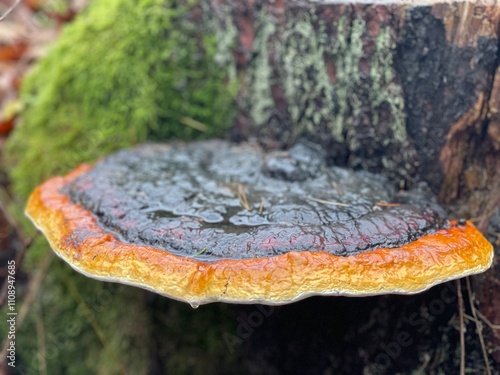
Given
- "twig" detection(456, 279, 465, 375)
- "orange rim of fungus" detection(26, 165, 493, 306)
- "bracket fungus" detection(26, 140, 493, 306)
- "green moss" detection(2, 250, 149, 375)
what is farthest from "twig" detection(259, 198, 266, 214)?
"green moss" detection(2, 250, 149, 375)

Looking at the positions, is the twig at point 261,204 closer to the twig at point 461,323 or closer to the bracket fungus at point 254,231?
the bracket fungus at point 254,231

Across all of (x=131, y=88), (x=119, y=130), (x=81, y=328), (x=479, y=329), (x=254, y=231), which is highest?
(x=131, y=88)

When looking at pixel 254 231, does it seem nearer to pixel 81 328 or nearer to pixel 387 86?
pixel 387 86

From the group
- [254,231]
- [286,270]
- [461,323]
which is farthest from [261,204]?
[461,323]

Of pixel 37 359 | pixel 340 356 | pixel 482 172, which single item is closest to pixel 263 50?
pixel 482 172

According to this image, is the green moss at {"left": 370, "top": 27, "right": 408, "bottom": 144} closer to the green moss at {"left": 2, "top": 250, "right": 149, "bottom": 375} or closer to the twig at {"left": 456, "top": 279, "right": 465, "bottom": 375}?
the twig at {"left": 456, "top": 279, "right": 465, "bottom": 375}

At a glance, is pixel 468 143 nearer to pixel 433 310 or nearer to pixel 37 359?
pixel 433 310
